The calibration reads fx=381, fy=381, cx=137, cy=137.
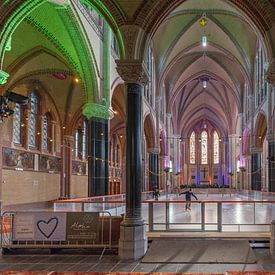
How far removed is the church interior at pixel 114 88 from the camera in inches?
361

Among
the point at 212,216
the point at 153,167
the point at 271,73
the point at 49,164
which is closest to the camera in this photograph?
the point at 271,73

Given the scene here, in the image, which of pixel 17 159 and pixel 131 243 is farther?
pixel 17 159

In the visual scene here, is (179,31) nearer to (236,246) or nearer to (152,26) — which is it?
(152,26)

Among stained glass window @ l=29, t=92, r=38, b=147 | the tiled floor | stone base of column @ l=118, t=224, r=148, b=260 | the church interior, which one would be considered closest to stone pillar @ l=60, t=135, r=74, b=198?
the church interior

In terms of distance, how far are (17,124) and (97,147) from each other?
5.53 meters

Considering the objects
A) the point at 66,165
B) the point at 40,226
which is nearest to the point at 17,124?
the point at 66,165

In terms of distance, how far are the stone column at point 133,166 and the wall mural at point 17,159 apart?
10560mm

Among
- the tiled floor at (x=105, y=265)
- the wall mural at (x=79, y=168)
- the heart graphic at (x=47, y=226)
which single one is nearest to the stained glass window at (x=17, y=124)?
the wall mural at (x=79, y=168)

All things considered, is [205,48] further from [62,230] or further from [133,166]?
[62,230]

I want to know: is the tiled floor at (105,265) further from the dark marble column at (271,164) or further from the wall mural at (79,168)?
the wall mural at (79,168)

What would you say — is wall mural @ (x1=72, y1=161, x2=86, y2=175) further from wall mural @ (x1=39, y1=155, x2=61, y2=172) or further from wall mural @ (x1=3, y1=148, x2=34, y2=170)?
wall mural @ (x1=3, y1=148, x2=34, y2=170)

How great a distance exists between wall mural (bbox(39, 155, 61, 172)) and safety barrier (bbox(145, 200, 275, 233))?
13024 millimetres

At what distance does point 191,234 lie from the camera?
9.81 m

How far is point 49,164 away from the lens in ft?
76.0
